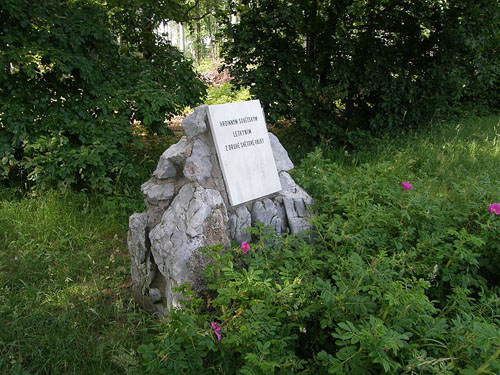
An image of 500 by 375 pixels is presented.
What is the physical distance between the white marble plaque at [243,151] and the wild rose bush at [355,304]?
405 mm

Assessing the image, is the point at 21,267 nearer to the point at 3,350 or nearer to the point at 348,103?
the point at 3,350

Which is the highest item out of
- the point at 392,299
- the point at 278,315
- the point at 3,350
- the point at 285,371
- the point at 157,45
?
the point at 157,45

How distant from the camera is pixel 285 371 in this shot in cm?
194

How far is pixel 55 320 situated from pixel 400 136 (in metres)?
5.68

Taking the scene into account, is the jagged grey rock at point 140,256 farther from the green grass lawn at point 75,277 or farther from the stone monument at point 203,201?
the green grass lawn at point 75,277

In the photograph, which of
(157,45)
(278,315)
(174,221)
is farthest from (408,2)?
(278,315)

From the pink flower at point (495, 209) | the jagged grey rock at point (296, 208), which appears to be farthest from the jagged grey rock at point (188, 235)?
the pink flower at point (495, 209)

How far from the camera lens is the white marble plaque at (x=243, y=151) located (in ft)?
10.3

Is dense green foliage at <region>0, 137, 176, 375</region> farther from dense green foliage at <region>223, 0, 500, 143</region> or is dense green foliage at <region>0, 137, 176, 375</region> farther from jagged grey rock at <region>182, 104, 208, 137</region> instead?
dense green foliage at <region>223, 0, 500, 143</region>

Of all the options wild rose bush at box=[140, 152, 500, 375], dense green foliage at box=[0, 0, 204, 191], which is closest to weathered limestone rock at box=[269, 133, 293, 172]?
wild rose bush at box=[140, 152, 500, 375]

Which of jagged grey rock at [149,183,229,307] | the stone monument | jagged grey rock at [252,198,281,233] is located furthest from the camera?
jagged grey rock at [252,198,281,233]

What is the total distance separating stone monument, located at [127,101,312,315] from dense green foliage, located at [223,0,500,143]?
7.96ft

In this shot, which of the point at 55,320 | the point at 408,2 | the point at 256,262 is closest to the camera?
the point at 256,262

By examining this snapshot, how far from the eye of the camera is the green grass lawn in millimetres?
2518
